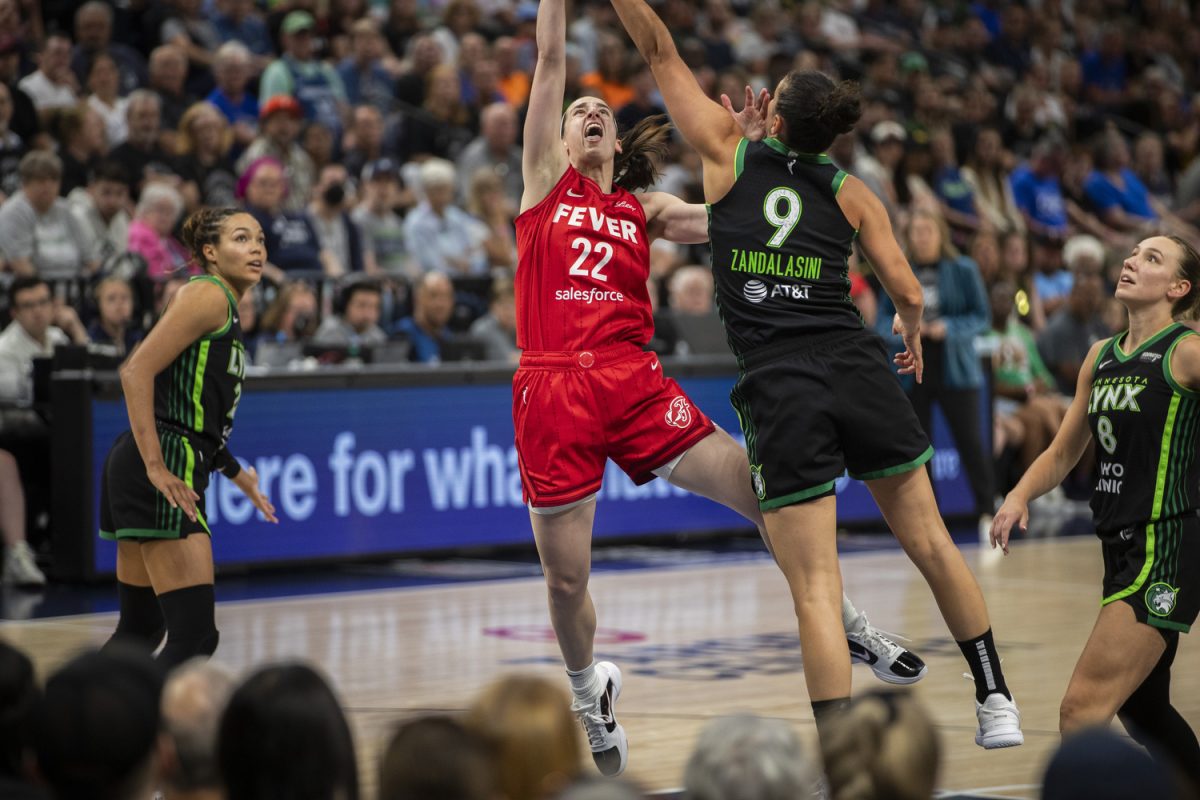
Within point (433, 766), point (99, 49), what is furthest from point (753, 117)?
point (99, 49)

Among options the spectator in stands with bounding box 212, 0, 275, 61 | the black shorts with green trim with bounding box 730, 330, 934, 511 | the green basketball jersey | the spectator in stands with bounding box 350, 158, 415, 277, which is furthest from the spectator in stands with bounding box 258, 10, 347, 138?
the black shorts with green trim with bounding box 730, 330, 934, 511

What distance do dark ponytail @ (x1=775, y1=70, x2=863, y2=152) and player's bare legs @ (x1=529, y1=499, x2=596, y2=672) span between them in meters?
1.41

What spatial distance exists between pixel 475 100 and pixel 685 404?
10.0 metres

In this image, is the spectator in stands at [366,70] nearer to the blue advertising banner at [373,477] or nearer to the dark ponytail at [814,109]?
the blue advertising banner at [373,477]

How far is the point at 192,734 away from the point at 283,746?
34cm

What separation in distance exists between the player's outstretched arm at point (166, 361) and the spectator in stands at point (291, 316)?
595 centimetres

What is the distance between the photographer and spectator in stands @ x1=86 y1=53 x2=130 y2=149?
13.1 m

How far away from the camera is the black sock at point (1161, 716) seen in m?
5.08

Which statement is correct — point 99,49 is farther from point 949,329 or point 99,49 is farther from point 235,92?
point 949,329

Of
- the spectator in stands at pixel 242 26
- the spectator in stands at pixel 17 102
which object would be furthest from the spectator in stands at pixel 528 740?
the spectator in stands at pixel 242 26

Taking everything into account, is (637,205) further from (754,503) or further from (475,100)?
(475,100)

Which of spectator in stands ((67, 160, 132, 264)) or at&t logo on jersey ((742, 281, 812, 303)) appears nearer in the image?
at&t logo on jersey ((742, 281, 812, 303))

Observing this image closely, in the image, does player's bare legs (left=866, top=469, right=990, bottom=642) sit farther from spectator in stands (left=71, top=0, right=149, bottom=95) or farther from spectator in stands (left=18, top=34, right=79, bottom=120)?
spectator in stands (left=71, top=0, right=149, bottom=95)

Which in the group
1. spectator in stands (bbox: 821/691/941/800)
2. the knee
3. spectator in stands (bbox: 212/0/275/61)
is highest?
spectator in stands (bbox: 212/0/275/61)
